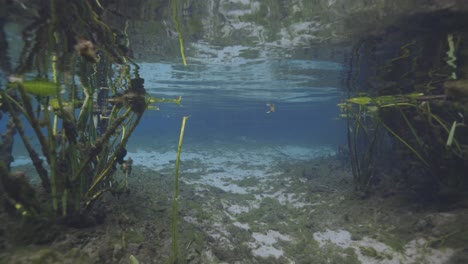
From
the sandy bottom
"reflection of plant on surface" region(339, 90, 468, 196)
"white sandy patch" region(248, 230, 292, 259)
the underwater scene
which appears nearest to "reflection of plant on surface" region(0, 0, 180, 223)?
the underwater scene

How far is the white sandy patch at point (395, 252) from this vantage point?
5855 millimetres

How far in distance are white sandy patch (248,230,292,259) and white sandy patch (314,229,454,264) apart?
1189 mm

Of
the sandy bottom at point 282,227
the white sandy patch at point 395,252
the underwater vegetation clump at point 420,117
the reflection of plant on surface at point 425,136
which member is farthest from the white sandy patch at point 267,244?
the reflection of plant on surface at point 425,136

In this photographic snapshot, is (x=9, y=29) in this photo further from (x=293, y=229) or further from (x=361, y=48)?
(x=361, y=48)

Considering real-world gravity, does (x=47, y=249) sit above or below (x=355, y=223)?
above

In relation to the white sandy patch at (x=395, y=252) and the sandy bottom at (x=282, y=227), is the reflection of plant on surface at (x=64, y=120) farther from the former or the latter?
the white sandy patch at (x=395, y=252)

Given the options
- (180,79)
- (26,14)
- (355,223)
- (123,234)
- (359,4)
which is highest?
(359,4)

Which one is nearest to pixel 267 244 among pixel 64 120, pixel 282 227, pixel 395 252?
pixel 282 227

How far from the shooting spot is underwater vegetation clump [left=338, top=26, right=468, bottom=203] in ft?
25.9

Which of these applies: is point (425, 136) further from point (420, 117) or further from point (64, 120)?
point (64, 120)

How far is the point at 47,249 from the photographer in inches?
161

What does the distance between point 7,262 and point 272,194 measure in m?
10.9

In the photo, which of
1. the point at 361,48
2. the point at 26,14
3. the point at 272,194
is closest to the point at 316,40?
the point at 361,48

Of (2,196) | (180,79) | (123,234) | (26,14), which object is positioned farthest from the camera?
(180,79)
